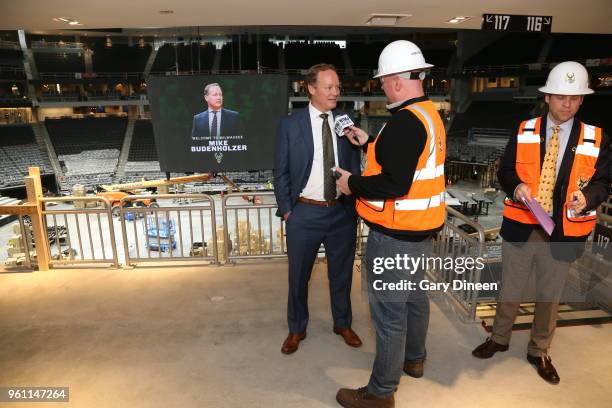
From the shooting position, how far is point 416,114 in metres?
2.05

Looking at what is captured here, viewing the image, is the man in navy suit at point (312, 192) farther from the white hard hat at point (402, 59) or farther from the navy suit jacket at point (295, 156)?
the white hard hat at point (402, 59)

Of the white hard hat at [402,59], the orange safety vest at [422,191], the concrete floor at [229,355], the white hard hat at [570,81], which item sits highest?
the white hard hat at [402,59]

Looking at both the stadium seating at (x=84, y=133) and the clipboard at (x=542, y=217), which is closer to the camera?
the clipboard at (x=542, y=217)

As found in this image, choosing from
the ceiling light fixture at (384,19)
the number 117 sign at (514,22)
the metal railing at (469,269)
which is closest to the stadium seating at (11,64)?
the ceiling light fixture at (384,19)

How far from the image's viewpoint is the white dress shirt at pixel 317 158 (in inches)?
116

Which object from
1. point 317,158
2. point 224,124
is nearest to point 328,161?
point 317,158

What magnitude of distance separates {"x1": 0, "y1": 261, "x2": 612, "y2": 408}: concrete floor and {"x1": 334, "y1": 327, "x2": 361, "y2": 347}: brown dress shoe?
0.07 metres

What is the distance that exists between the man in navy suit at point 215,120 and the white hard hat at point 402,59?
512 cm

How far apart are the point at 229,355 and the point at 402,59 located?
2.46 metres

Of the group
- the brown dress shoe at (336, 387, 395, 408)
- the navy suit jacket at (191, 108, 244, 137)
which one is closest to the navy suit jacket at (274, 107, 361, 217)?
the brown dress shoe at (336, 387, 395, 408)

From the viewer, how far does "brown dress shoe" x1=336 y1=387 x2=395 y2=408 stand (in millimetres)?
2410

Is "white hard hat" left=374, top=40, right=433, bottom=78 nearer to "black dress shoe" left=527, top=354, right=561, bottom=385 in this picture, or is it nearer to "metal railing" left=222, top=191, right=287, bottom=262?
"black dress shoe" left=527, top=354, right=561, bottom=385

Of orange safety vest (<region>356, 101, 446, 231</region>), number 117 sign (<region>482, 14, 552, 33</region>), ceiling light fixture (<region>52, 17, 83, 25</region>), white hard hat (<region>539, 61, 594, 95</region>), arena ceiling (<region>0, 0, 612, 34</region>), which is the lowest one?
orange safety vest (<region>356, 101, 446, 231</region>)

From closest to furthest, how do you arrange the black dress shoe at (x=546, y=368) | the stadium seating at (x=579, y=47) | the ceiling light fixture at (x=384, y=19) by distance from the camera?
the black dress shoe at (x=546, y=368)
the ceiling light fixture at (x=384, y=19)
the stadium seating at (x=579, y=47)
